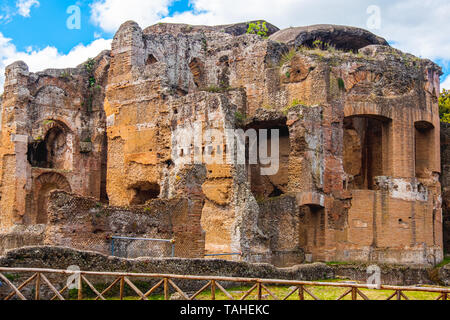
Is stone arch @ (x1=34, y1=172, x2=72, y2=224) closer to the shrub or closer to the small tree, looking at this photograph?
the shrub

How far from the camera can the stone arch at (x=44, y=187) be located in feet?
75.8

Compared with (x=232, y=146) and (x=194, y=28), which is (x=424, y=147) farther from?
(x=194, y=28)

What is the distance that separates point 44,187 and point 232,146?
30.9 ft

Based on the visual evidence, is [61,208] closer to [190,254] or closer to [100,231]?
[100,231]

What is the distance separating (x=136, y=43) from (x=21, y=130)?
555 cm

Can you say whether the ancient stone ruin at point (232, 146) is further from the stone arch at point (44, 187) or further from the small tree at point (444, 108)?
the small tree at point (444, 108)

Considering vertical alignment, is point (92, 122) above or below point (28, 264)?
above

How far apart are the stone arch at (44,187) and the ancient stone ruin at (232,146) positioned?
4cm

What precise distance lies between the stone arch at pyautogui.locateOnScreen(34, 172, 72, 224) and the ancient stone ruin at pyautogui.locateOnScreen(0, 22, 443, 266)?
44 millimetres

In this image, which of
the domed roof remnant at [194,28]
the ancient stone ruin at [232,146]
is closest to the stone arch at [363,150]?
the ancient stone ruin at [232,146]

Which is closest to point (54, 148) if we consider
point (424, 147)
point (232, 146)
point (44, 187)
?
point (44, 187)

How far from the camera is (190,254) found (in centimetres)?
1468

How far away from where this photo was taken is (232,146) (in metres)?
17.8

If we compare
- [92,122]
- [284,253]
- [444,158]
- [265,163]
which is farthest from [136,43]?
[444,158]
